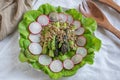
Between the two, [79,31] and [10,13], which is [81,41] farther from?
[10,13]

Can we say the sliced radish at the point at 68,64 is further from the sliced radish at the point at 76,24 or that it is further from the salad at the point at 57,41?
the sliced radish at the point at 76,24

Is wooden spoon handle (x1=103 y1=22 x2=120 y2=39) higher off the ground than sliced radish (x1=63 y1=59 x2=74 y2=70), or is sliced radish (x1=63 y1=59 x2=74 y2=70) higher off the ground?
wooden spoon handle (x1=103 y1=22 x2=120 y2=39)

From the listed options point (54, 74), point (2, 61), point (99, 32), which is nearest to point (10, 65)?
point (2, 61)

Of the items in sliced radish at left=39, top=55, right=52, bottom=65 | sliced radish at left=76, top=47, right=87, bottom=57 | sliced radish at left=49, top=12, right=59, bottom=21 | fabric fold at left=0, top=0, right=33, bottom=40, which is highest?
fabric fold at left=0, top=0, right=33, bottom=40

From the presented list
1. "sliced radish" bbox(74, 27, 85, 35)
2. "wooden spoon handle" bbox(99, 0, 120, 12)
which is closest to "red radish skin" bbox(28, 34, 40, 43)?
"sliced radish" bbox(74, 27, 85, 35)

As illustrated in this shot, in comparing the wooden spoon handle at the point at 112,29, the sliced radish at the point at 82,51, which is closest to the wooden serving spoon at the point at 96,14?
the wooden spoon handle at the point at 112,29

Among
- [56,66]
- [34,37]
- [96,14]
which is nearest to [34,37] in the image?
[34,37]

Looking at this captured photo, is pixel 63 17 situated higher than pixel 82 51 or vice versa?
pixel 63 17

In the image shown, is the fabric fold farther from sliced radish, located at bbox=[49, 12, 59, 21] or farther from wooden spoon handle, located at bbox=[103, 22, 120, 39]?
wooden spoon handle, located at bbox=[103, 22, 120, 39]
